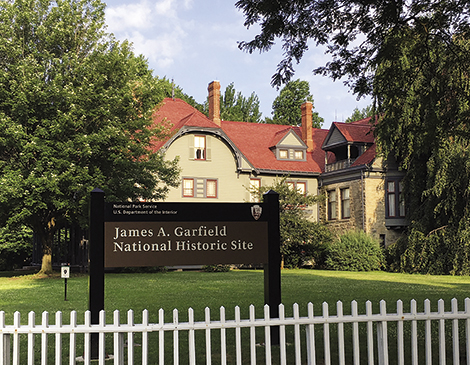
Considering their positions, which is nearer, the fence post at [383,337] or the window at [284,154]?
the fence post at [383,337]

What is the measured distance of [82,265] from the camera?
112 ft

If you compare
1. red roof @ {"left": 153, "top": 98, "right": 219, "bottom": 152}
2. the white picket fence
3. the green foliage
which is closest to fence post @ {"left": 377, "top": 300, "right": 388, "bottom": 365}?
the white picket fence

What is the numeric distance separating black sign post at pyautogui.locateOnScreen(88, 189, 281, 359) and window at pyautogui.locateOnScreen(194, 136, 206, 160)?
28.7 metres

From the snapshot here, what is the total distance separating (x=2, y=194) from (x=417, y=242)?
20770 millimetres

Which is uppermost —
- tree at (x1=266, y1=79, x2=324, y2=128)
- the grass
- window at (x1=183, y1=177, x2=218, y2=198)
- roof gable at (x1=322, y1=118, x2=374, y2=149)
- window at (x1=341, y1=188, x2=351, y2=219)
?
tree at (x1=266, y1=79, x2=324, y2=128)

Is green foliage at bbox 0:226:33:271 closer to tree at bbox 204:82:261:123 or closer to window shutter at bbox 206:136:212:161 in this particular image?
window shutter at bbox 206:136:212:161

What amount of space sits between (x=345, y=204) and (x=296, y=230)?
6185 mm

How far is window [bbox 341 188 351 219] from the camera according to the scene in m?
38.8

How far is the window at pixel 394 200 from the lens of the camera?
Result: 37156 mm

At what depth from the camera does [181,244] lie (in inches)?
317

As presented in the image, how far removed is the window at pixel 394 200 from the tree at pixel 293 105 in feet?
93.6

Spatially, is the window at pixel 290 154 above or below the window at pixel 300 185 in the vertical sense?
above

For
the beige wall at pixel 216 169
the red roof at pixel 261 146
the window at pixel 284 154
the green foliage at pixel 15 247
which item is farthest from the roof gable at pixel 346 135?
the green foliage at pixel 15 247

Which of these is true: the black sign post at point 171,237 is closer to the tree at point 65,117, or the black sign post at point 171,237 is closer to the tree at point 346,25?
the tree at point 346,25
